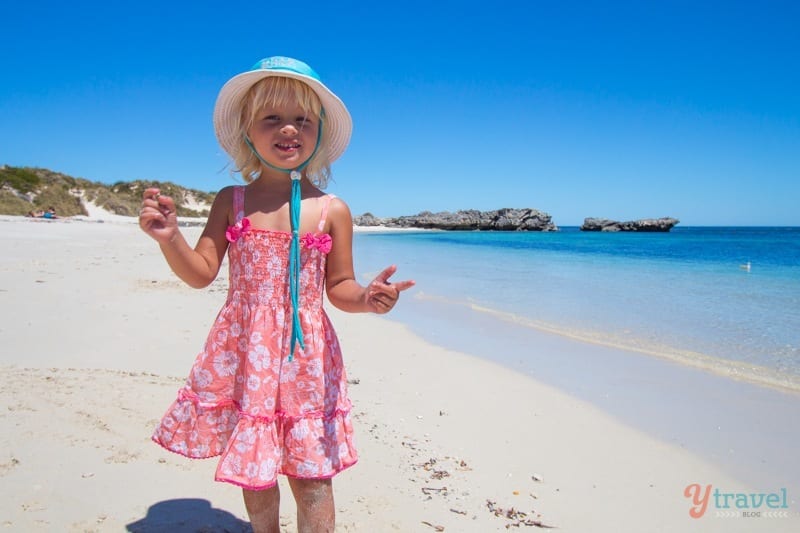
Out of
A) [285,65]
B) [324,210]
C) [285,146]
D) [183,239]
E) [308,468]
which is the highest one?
[285,65]

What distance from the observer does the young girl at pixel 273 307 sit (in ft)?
5.44

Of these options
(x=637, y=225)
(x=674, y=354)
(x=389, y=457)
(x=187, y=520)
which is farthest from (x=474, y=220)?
(x=187, y=520)

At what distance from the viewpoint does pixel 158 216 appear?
5.30 feet

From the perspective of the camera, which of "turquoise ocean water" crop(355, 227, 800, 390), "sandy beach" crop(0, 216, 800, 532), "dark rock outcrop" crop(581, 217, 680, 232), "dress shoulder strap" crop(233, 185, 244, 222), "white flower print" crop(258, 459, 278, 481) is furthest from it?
"dark rock outcrop" crop(581, 217, 680, 232)

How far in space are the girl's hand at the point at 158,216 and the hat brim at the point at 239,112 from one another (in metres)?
0.41

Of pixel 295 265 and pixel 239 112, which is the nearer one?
pixel 295 265

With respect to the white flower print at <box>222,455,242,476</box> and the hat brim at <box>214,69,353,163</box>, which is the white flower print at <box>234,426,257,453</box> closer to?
the white flower print at <box>222,455,242,476</box>

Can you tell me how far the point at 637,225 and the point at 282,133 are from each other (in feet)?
290

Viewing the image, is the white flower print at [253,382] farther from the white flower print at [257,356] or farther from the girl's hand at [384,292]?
the girl's hand at [384,292]

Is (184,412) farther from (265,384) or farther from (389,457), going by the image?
(389,457)

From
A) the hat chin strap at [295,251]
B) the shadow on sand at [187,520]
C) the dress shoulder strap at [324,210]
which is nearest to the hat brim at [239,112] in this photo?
the hat chin strap at [295,251]

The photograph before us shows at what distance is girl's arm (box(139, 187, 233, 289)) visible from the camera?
1620 millimetres

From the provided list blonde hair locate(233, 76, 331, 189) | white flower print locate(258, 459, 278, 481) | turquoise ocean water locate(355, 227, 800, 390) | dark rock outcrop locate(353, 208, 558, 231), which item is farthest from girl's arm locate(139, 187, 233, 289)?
dark rock outcrop locate(353, 208, 558, 231)

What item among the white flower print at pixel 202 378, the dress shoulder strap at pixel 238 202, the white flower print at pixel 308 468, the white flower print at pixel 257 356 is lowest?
the white flower print at pixel 308 468
